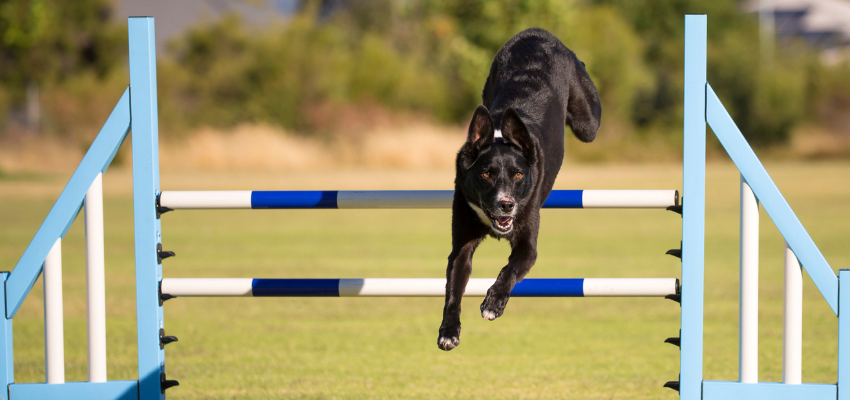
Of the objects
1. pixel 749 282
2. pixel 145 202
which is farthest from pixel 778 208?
pixel 145 202

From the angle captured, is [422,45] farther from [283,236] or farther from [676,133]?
[283,236]

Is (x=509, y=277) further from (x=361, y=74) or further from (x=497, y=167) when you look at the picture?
(x=361, y=74)

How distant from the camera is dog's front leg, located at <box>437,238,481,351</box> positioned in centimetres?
332

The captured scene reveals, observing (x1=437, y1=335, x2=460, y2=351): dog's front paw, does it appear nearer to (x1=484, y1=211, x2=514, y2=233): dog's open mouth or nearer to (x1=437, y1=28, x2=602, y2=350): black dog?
(x1=437, y1=28, x2=602, y2=350): black dog

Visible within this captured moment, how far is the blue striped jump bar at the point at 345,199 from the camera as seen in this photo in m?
3.57

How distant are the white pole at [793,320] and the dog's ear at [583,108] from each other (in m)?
1.41

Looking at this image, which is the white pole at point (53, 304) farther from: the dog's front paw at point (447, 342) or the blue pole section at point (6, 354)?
the dog's front paw at point (447, 342)

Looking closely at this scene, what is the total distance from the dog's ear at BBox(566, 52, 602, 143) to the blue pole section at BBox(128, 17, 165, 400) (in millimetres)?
2159

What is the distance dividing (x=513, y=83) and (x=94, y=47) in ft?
108

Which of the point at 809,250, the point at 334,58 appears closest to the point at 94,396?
the point at 809,250

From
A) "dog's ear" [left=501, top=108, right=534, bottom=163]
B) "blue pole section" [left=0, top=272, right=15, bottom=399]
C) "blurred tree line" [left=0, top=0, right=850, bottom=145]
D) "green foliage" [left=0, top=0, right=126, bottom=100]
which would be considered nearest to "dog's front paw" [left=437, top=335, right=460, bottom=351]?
"dog's ear" [left=501, top=108, right=534, bottom=163]

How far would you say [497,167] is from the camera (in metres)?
3.44

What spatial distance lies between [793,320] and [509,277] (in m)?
1.13

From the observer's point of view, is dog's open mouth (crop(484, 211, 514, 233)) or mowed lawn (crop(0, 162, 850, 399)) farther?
mowed lawn (crop(0, 162, 850, 399))
